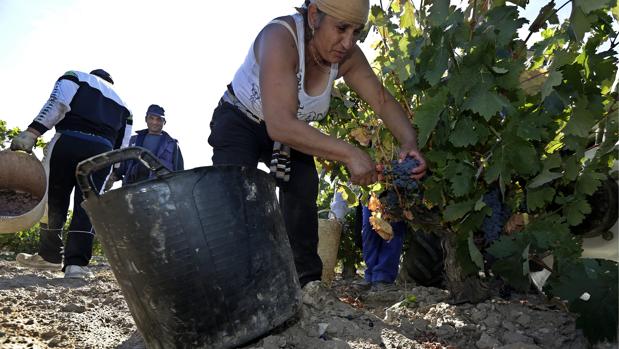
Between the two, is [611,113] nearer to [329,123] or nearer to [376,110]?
[376,110]

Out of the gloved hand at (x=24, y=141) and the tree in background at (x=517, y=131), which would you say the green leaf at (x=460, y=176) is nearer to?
the tree in background at (x=517, y=131)

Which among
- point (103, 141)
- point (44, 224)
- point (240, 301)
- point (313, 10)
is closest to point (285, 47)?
point (313, 10)

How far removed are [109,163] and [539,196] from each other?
1.70 m

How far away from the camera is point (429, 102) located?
6.81ft

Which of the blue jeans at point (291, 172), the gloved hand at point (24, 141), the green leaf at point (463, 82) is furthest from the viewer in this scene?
the gloved hand at point (24, 141)

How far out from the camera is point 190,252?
1.71 m

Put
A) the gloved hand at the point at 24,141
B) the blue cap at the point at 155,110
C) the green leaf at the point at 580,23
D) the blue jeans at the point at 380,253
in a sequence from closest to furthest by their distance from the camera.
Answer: the green leaf at the point at 580,23 → the gloved hand at the point at 24,141 → the blue jeans at the point at 380,253 → the blue cap at the point at 155,110

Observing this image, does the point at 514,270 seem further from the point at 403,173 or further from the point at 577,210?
the point at 403,173

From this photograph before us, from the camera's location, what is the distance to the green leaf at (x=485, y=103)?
1.83 m

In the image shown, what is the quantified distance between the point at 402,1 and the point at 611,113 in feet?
3.64

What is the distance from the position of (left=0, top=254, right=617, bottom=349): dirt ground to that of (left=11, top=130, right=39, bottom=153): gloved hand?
57.8 inches

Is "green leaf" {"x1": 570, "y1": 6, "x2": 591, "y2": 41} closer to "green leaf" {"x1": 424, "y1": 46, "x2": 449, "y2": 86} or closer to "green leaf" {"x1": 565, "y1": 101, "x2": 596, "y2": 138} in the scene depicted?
"green leaf" {"x1": 565, "y1": 101, "x2": 596, "y2": 138}

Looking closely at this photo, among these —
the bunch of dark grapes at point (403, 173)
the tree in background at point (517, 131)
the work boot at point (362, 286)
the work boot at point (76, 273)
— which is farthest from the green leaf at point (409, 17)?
the work boot at point (76, 273)

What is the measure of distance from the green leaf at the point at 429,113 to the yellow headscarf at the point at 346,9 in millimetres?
457
